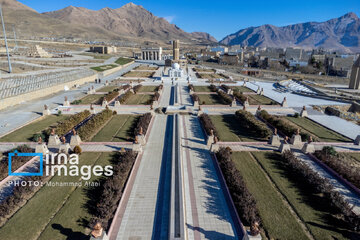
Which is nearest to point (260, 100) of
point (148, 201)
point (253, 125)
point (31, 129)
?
point (253, 125)

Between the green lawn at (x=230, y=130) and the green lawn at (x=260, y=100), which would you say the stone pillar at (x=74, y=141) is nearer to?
the green lawn at (x=230, y=130)

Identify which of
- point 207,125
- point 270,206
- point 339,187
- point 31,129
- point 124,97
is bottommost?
point 270,206

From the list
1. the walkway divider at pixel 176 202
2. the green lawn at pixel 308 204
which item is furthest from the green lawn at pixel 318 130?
the walkway divider at pixel 176 202

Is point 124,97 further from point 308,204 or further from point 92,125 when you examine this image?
point 308,204

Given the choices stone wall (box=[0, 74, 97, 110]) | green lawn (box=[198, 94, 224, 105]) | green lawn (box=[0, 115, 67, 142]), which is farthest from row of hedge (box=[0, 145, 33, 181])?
green lawn (box=[198, 94, 224, 105])

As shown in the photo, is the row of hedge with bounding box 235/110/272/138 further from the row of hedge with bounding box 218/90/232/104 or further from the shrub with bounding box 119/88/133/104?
the shrub with bounding box 119/88/133/104
